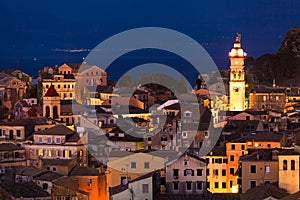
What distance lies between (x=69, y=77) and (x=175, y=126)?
20678 millimetres

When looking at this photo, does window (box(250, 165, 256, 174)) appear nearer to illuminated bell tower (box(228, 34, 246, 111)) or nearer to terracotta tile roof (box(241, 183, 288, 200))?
terracotta tile roof (box(241, 183, 288, 200))

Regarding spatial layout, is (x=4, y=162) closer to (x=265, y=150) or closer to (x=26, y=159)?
(x=26, y=159)

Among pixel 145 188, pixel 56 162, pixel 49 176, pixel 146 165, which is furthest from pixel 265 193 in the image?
A: pixel 56 162

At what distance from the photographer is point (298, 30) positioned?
72125 mm

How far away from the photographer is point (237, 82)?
4731 cm

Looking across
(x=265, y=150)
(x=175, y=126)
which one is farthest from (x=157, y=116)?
(x=265, y=150)

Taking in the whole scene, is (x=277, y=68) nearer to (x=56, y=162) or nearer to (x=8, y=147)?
(x=8, y=147)

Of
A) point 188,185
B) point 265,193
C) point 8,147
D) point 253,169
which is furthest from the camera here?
point 8,147

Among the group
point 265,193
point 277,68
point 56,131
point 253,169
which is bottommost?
point 265,193

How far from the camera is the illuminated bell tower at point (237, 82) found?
152ft

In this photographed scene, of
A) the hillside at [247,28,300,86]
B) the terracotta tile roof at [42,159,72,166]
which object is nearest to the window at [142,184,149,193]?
the terracotta tile roof at [42,159,72,166]

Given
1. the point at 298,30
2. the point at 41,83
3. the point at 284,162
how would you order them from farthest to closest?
the point at 298,30, the point at 41,83, the point at 284,162

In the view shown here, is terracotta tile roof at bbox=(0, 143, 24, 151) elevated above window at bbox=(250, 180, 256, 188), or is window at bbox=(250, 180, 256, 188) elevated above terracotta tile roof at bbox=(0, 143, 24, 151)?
terracotta tile roof at bbox=(0, 143, 24, 151)

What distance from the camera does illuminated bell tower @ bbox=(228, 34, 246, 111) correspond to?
46.3 metres
